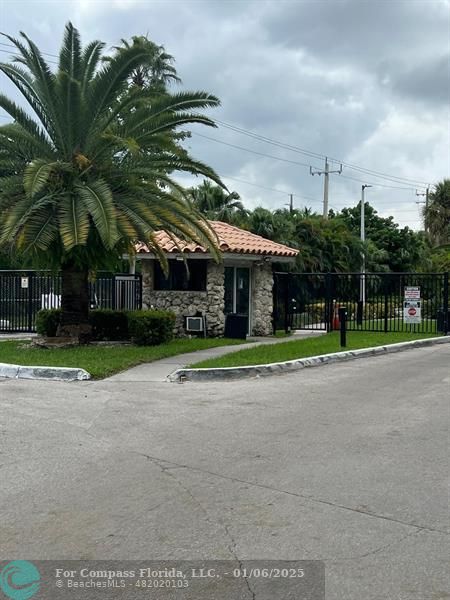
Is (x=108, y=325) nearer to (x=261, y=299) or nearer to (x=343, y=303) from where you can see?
(x=261, y=299)

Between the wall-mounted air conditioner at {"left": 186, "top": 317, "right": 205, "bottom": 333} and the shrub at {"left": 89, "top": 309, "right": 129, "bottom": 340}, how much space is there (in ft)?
8.03

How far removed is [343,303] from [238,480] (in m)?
18.9

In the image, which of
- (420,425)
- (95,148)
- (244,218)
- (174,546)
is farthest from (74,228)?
(244,218)

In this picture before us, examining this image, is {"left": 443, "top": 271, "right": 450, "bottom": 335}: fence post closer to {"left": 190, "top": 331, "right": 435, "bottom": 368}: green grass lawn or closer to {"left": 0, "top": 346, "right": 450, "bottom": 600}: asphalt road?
{"left": 190, "top": 331, "right": 435, "bottom": 368}: green grass lawn

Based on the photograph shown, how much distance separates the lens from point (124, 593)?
4008 millimetres

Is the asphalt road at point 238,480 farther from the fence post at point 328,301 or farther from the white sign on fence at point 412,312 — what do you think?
the fence post at point 328,301

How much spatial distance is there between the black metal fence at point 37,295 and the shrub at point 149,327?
4.15 metres

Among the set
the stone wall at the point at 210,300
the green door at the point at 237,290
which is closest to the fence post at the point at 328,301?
the stone wall at the point at 210,300

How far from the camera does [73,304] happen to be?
1639 centimetres

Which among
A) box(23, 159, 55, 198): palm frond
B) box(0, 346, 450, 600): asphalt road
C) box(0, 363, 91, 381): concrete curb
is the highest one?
box(23, 159, 55, 198): palm frond

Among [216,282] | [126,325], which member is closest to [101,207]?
[126,325]

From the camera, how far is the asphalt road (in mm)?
4590

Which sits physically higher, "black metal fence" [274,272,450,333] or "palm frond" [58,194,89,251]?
"palm frond" [58,194,89,251]

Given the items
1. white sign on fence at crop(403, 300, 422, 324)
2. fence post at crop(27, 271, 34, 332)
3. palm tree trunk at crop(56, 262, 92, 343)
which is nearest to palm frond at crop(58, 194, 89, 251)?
palm tree trunk at crop(56, 262, 92, 343)
